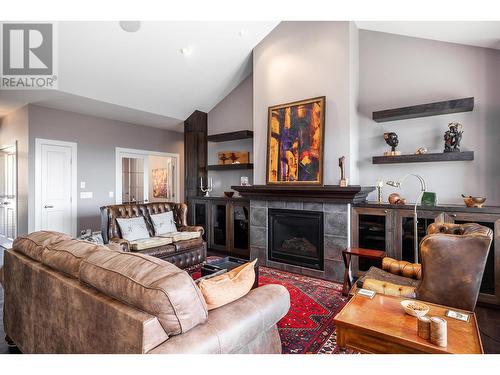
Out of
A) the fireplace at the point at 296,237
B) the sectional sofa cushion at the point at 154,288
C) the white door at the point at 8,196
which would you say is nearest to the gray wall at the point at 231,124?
the fireplace at the point at 296,237

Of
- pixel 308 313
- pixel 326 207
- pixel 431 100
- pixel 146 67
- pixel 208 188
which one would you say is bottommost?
pixel 308 313

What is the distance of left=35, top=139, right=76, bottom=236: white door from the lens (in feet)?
16.0

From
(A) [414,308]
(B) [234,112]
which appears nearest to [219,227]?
(B) [234,112]

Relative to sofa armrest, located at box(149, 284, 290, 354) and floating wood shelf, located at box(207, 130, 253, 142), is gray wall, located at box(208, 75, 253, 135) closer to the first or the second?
floating wood shelf, located at box(207, 130, 253, 142)

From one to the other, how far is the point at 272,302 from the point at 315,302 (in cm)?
178

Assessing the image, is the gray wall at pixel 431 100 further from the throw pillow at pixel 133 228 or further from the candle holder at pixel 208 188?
the throw pillow at pixel 133 228

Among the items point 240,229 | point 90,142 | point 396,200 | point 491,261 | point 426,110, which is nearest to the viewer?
point 491,261

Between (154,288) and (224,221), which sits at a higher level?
(154,288)

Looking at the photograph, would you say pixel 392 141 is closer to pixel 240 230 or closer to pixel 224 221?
pixel 240 230

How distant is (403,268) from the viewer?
2879mm

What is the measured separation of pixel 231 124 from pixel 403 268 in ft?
13.6

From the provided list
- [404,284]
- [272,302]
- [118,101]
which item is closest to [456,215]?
[404,284]

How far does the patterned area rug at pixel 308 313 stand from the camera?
226 centimetres
